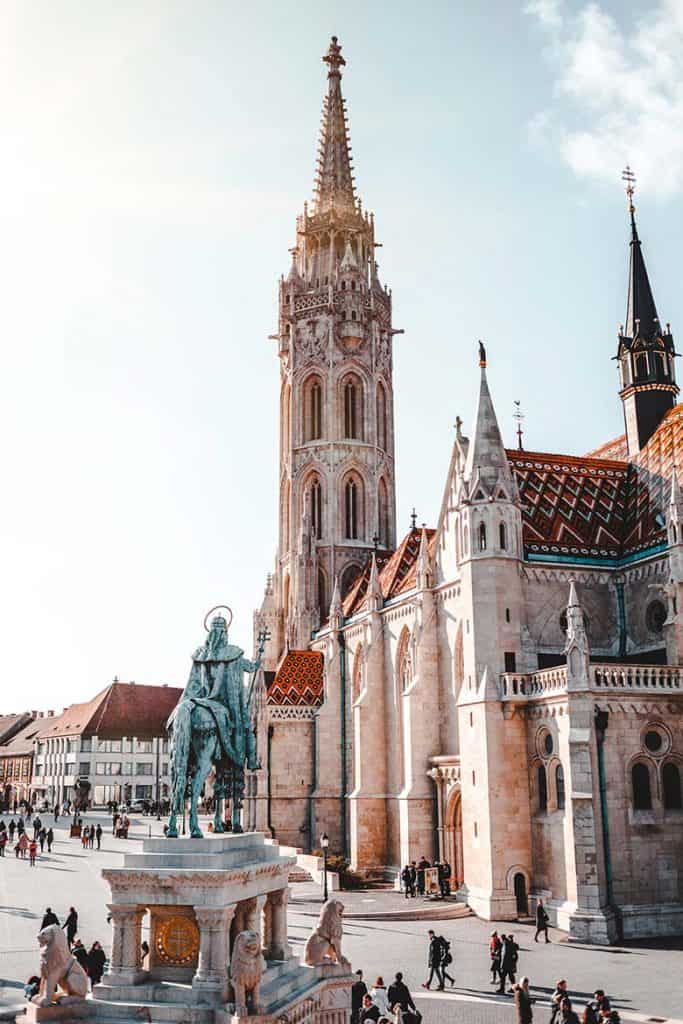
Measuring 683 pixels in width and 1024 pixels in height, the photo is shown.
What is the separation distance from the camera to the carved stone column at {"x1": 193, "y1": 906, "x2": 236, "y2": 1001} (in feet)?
44.1

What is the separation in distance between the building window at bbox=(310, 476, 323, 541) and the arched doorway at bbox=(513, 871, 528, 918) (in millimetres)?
29555

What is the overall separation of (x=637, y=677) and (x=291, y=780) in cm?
2306

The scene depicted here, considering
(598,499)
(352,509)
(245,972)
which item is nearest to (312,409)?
(352,509)

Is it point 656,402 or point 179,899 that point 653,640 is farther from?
point 179,899

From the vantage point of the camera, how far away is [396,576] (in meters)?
44.7

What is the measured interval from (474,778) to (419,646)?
751 cm

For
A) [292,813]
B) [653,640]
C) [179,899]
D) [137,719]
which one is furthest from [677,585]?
[137,719]

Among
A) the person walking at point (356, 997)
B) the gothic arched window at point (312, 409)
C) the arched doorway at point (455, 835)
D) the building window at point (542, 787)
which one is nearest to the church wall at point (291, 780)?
the arched doorway at point (455, 835)

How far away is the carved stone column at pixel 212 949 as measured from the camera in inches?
529

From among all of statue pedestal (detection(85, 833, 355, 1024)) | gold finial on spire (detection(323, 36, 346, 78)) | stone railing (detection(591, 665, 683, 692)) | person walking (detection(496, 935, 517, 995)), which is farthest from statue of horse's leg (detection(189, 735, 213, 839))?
gold finial on spire (detection(323, 36, 346, 78))

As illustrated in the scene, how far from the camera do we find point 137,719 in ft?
293

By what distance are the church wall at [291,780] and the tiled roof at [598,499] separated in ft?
60.6

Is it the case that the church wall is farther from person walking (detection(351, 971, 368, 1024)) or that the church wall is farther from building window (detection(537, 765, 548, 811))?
person walking (detection(351, 971, 368, 1024))

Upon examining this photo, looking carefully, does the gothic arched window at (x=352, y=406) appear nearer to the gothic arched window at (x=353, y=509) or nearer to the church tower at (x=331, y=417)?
the church tower at (x=331, y=417)
